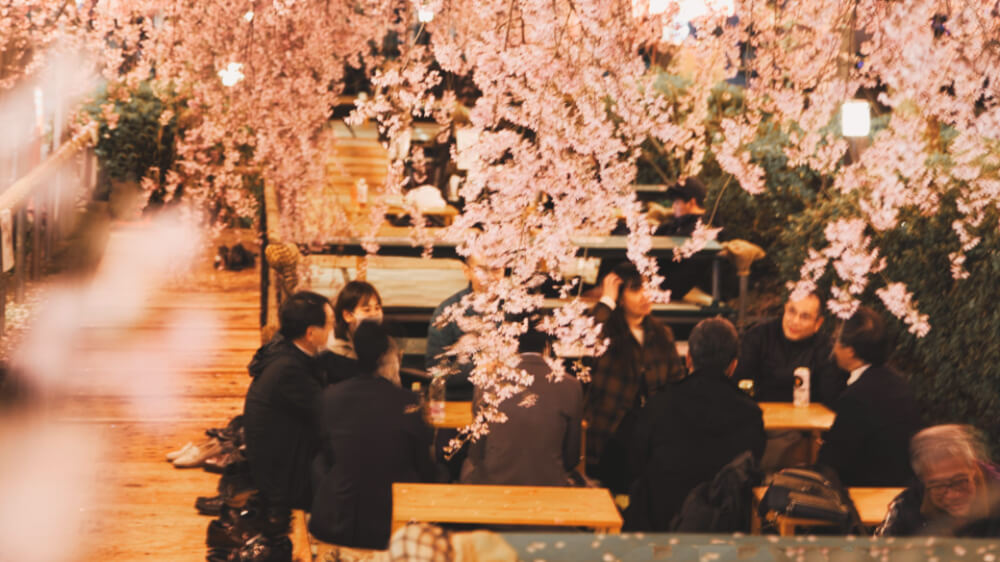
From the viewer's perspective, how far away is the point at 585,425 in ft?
17.2

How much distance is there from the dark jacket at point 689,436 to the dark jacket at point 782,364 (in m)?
1.29

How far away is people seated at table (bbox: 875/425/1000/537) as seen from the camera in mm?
3252

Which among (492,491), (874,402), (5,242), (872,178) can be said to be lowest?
(492,491)

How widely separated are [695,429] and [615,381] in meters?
0.98

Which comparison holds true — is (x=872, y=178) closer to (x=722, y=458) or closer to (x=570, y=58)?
(x=722, y=458)

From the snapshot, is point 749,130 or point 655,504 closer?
point 749,130

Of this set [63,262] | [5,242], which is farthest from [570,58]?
[63,262]

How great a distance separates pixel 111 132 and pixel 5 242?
611cm

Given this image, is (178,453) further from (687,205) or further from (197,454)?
(687,205)

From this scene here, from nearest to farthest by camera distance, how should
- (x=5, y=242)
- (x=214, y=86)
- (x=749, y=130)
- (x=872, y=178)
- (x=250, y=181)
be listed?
(x=749, y=130) < (x=872, y=178) < (x=5, y=242) < (x=214, y=86) < (x=250, y=181)

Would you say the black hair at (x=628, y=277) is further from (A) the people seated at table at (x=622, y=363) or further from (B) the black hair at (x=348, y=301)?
(B) the black hair at (x=348, y=301)

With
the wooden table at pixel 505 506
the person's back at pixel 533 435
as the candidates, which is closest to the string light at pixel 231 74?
the person's back at pixel 533 435

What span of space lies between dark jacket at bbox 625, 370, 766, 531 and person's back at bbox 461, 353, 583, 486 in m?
0.33

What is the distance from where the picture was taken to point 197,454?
6.09 metres
